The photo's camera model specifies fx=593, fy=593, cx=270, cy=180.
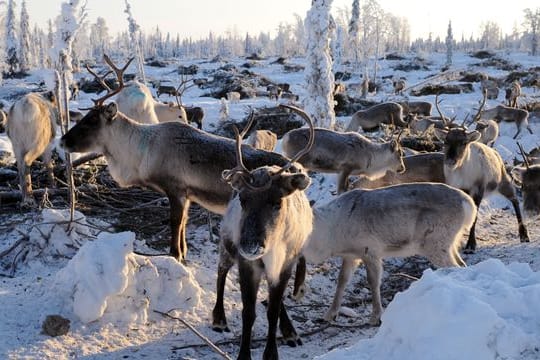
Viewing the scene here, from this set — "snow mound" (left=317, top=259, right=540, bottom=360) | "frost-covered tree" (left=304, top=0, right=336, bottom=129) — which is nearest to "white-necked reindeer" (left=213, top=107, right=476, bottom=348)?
"snow mound" (left=317, top=259, right=540, bottom=360)

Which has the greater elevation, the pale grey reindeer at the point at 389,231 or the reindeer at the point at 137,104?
the reindeer at the point at 137,104

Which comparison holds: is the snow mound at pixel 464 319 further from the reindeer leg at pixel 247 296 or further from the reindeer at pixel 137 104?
the reindeer at pixel 137 104

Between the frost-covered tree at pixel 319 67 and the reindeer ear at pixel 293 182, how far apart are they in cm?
1213

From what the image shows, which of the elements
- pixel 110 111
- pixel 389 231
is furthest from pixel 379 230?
pixel 110 111

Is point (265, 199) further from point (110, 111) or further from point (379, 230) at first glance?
point (110, 111)

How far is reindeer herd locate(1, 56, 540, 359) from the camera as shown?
4328 mm

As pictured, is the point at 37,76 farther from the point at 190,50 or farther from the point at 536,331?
the point at 190,50

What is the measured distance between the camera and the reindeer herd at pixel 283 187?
14.2 ft

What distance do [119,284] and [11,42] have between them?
63377mm

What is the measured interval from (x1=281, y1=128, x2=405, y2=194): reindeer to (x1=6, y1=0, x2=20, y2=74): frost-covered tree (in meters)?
54.2

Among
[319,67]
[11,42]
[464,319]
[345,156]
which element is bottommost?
[345,156]

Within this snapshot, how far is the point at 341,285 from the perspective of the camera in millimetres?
5895

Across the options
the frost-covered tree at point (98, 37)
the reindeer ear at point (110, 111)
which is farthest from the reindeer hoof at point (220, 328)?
the frost-covered tree at point (98, 37)

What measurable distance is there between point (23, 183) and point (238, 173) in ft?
16.2
